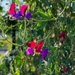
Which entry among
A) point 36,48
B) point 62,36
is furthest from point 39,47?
point 62,36

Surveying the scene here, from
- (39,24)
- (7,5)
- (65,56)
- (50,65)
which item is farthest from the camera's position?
(7,5)

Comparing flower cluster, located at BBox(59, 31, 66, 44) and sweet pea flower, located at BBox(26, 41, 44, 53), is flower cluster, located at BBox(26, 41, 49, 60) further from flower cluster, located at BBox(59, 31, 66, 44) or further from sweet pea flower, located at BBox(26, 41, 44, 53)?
flower cluster, located at BBox(59, 31, 66, 44)

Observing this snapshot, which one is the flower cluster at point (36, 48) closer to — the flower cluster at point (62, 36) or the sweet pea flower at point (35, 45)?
the sweet pea flower at point (35, 45)

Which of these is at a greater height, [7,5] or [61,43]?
[7,5]

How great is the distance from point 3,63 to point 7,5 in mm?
401

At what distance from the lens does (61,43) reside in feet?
5.08

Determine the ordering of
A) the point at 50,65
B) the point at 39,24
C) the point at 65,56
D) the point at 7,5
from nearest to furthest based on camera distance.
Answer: the point at 39,24 → the point at 50,65 → the point at 65,56 → the point at 7,5

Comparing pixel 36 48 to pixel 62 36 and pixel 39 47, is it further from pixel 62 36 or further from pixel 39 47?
pixel 62 36

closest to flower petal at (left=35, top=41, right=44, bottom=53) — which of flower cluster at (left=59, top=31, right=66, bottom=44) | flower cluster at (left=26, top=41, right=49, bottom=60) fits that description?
flower cluster at (left=26, top=41, right=49, bottom=60)

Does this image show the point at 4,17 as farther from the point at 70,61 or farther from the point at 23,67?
the point at 70,61

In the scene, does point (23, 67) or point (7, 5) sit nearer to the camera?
point (23, 67)

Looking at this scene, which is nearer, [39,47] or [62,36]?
[39,47]

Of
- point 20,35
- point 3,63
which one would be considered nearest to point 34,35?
point 20,35

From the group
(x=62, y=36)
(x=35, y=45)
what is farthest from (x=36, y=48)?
(x=62, y=36)
